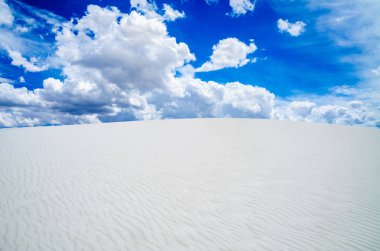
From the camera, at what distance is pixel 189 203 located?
22.6ft

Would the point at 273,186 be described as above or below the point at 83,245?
above

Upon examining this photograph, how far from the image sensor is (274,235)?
5.21m

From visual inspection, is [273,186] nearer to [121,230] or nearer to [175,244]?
[175,244]

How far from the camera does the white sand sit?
5.04m

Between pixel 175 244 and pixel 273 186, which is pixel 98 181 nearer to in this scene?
pixel 175 244

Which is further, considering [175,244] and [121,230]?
[121,230]

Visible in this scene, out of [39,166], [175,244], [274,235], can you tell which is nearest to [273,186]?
[274,235]

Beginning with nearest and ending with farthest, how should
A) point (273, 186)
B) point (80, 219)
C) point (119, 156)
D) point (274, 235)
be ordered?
point (274, 235) → point (80, 219) → point (273, 186) → point (119, 156)

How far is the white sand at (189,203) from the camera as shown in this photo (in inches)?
198

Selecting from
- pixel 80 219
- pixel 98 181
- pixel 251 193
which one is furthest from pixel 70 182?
pixel 251 193

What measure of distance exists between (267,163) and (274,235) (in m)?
6.72

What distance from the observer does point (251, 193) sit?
24.9ft

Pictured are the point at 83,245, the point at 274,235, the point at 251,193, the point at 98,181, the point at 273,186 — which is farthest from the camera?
the point at 98,181

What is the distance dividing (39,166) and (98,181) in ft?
14.6
